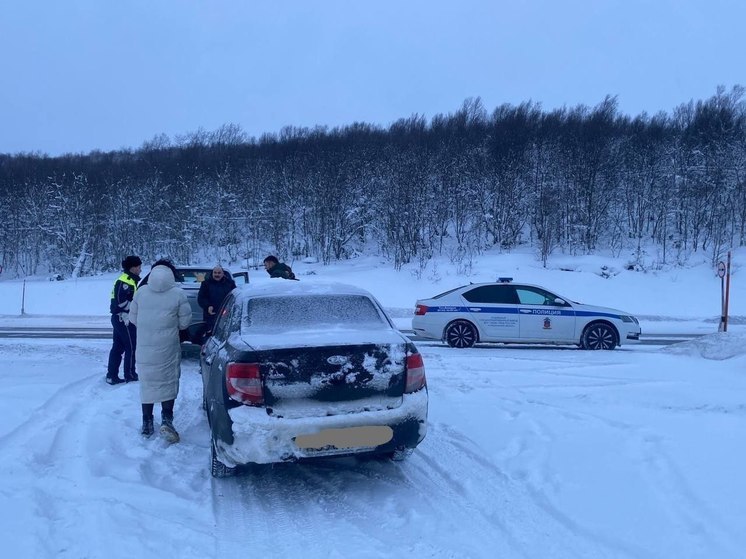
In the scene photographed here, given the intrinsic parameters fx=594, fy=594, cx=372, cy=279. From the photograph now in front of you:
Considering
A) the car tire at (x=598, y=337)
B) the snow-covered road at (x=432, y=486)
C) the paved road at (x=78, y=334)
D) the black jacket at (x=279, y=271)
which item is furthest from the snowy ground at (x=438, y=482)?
the paved road at (x=78, y=334)

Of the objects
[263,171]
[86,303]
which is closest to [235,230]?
[263,171]

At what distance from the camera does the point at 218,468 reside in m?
4.75

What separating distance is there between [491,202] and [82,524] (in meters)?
34.1

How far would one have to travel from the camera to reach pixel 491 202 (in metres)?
36.1

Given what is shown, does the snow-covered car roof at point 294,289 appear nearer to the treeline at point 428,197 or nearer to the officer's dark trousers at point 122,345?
the officer's dark trousers at point 122,345

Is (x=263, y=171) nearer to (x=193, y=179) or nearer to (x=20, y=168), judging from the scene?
(x=193, y=179)

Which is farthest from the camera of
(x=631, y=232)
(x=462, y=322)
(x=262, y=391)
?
(x=631, y=232)

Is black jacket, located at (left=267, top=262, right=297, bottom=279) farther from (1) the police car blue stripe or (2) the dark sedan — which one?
(2) the dark sedan

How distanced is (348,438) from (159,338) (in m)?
2.44

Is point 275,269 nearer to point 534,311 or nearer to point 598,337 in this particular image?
point 534,311

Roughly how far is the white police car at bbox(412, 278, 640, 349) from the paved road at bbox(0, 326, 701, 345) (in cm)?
195

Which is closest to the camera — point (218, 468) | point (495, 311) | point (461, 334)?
point (218, 468)

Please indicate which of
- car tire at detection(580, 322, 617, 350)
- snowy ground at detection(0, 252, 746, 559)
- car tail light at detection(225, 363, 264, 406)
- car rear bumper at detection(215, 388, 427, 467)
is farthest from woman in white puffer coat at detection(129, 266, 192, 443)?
car tire at detection(580, 322, 617, 350)

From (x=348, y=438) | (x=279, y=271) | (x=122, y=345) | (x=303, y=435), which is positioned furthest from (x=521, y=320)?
(x=303, y=435)
